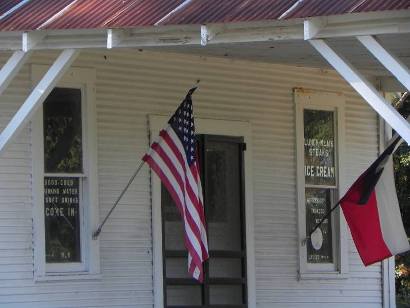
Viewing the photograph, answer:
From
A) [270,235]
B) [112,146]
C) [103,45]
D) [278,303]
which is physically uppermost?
[103,45]

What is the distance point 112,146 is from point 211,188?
153 cm

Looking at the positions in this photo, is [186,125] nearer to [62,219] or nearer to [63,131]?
[63,131]

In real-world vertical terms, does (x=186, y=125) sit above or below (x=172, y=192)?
above

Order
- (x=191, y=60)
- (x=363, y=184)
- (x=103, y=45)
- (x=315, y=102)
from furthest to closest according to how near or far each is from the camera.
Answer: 1. (x=315, y=102)
2. (x=191, y=60)
3. (x=363, y=184)
4. (x=103, y=45)

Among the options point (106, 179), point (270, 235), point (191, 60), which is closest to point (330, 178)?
point (270, 235)

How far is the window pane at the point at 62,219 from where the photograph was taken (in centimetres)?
1027

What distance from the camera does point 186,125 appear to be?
995cm

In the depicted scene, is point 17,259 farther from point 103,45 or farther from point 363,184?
point 363,184

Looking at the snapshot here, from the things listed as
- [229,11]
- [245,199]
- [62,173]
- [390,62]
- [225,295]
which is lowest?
[225,295]

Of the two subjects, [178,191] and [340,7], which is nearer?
[340,7]

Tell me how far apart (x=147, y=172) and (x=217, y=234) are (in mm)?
1305

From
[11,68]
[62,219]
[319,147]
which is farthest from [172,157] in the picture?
[319,147]

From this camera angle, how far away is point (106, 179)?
1062 cm

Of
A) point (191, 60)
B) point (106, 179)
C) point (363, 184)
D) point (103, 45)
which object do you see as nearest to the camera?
point (103, 45)
